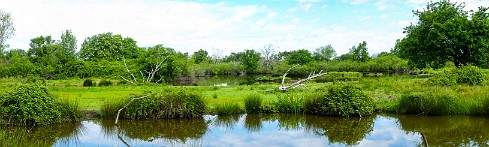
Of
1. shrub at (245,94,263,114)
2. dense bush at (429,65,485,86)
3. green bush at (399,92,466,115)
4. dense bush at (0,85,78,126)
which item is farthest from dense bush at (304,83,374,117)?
dense bush at (0,85,78,126)

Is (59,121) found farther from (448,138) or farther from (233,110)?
(448,138)

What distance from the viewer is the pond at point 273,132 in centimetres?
1246

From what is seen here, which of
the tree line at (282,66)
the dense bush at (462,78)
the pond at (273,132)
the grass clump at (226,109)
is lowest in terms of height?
the pond at (273,132)

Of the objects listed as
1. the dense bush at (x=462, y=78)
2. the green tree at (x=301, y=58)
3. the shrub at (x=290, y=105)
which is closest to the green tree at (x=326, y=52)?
the green tree at (x=301, y=58)

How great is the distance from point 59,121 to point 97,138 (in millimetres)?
3073

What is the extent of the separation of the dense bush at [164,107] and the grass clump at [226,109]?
3.14 feet

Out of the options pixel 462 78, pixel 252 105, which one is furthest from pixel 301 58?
pixel 252 105

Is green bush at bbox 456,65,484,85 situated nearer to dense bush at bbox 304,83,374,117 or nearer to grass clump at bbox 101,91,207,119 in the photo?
dense bush at bbox 304,83,374,117

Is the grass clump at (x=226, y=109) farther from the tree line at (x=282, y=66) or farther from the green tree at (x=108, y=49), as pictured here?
the green tree at (x=108, y=49)

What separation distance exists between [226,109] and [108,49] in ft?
195

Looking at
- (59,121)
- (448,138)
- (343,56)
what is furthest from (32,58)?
(343,56)

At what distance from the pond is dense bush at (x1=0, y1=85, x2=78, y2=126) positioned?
0.47 metres

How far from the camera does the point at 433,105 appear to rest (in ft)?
53.2

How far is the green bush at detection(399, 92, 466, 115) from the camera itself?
1612cm
